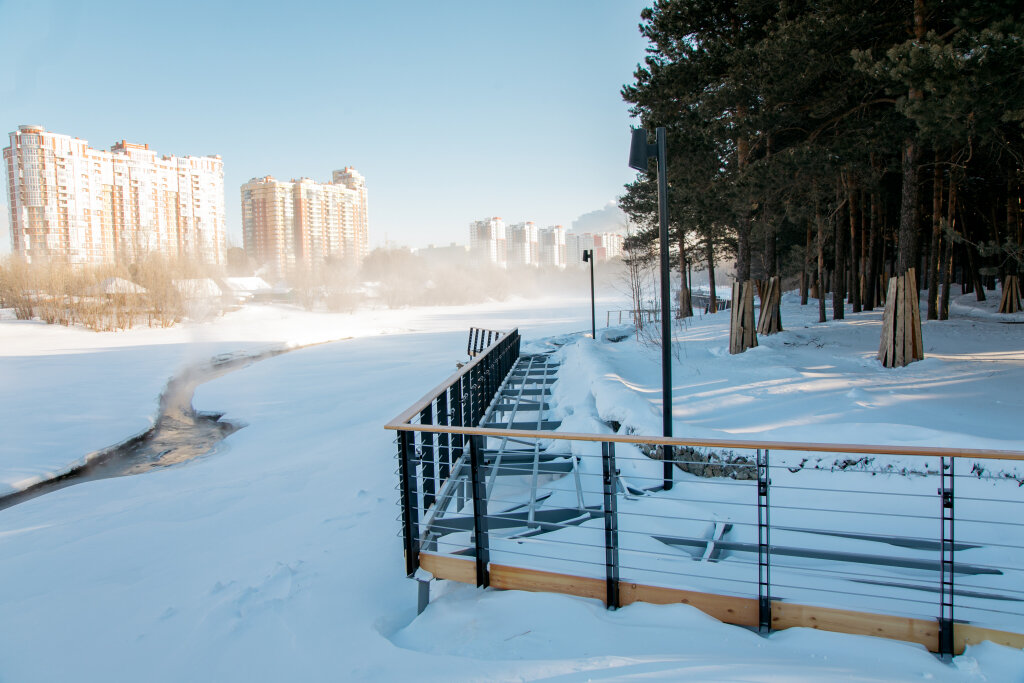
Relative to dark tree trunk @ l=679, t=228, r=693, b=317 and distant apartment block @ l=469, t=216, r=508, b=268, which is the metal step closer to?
dark tree trunk @ l=679, t=228, r=693, b=317

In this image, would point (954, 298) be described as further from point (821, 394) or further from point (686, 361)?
point (821, 394)

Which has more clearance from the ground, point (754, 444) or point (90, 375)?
point (754, 444)

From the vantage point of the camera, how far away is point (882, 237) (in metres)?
21.3

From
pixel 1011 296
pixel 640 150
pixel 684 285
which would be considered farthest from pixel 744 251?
pixel 684 285

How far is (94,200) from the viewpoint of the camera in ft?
150

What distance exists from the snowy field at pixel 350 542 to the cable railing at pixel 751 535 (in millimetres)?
A: 143

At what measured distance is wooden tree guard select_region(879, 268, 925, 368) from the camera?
9.33 metres

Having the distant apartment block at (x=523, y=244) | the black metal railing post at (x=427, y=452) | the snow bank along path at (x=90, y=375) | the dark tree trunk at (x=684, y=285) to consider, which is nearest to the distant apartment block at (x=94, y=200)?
the snow bank along path at (x=90, y=375)

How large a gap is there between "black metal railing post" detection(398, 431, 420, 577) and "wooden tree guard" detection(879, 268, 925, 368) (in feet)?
30.1

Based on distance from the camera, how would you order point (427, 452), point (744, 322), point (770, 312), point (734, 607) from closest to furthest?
point (734, 607) < point (427, 452) < point (744, 322) < point (770, 312)

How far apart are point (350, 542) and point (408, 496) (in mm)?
1719

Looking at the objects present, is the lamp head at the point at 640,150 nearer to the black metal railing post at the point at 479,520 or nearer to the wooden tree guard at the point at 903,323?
the black metal railing post at the point at 479,520

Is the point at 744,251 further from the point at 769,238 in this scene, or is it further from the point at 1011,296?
the point at 1011,296

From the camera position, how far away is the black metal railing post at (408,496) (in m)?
3.51
